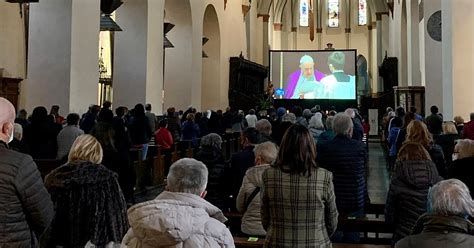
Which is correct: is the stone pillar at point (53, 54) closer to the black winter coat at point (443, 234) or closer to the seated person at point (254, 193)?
the seated person at point (254, 193)

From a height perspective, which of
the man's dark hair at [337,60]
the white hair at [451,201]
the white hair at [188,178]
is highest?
the man's dark hair at [337,60]

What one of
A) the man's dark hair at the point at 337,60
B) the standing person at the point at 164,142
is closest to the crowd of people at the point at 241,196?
the standing person at the point at 164,142

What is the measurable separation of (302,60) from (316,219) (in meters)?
24.6

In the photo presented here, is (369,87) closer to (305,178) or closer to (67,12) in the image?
(67,12)

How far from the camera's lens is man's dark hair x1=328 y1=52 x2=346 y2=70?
2728 cm

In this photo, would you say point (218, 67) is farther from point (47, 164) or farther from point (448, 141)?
point (448, 141)

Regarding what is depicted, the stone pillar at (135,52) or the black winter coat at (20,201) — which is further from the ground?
the stone pillar at (135,52)

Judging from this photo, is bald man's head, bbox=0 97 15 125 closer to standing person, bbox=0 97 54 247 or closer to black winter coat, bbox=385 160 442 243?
standing person, bbox=0 97 54 247

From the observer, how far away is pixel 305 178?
311cm

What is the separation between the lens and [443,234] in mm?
2482

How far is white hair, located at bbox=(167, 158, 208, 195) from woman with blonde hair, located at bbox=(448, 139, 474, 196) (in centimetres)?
279

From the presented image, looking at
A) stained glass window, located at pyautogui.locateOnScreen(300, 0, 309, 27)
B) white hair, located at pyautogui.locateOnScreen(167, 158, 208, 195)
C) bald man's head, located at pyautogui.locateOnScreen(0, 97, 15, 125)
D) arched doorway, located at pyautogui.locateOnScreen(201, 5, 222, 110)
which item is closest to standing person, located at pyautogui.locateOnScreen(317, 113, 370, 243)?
white hair, located at pyautogui.locateOnScreen(167, 158, 208, 195)

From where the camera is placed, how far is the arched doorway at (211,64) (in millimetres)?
20859

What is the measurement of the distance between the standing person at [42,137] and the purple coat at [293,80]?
20.3 m
